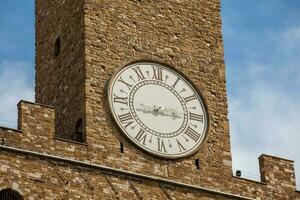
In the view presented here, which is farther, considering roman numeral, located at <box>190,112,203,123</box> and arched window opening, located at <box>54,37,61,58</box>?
arched window opening, located at <box>54,37,61,58</box>

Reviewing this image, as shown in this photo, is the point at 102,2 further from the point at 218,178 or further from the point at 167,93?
the point at 218,178

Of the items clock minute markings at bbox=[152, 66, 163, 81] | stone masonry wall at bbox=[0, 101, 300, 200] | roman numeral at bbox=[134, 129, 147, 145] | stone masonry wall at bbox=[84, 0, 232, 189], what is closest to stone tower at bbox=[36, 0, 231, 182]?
stone masonry wall at bbox=[84, 0, 232, 189]

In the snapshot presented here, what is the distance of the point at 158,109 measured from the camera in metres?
36.6

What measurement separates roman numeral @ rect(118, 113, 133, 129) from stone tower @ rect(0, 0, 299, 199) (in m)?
0.33

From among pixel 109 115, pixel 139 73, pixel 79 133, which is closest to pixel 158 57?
pixel 139 73

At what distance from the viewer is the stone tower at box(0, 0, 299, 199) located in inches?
1352

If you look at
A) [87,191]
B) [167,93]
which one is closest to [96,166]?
[87,191]

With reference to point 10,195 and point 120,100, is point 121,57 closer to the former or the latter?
point 120,100

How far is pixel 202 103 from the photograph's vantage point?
37.4m

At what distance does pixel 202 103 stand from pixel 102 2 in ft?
12.0

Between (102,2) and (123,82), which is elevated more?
(102,2)

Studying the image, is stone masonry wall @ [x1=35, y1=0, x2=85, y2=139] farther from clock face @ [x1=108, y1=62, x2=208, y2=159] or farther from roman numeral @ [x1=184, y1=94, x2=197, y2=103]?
roman numeral @ [x1=184, y1=94, x2=197, y2=103]

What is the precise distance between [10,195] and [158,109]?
4984 mm

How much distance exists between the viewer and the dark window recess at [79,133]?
117 feet
